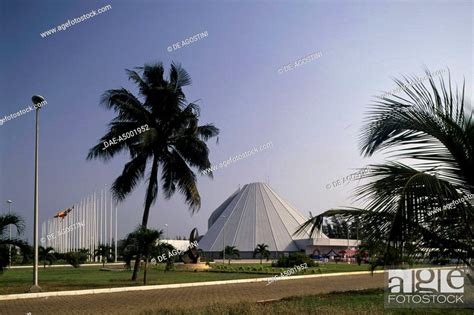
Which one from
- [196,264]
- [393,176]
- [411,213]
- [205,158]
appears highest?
[205,158]

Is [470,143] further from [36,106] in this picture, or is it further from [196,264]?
[196,264]

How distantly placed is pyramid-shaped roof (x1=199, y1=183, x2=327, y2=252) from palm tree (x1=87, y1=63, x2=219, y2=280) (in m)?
55.5

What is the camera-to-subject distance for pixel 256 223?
83062 millimetres

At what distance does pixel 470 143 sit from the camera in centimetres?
740

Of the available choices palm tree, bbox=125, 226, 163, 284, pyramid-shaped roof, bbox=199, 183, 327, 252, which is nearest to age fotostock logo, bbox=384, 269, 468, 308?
palm tree, bbox=125, 226, 163, 284

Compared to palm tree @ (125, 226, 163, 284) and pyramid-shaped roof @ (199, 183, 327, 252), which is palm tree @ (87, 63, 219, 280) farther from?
pyramid-shaped roof @ (199, 183, 327, 252)

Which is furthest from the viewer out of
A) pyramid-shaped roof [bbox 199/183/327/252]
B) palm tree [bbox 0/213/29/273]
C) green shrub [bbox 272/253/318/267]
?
pyramid-shaped roof [bbox 199/183/327/252]

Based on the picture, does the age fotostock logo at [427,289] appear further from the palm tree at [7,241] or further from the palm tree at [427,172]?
the palm tree at [7,241]

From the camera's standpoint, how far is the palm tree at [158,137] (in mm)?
21656

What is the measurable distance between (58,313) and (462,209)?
10022 mm

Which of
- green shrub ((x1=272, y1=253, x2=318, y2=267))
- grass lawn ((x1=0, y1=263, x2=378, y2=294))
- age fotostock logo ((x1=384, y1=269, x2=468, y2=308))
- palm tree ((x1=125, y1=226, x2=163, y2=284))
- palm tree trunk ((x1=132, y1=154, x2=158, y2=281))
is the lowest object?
green shrub ((x1=272, y1=253, x2=318, y2=267))

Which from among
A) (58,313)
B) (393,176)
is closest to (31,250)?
(58,313)

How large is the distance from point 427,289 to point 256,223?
2731 inches

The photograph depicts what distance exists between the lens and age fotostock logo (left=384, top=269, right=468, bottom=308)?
1133 centimetres
